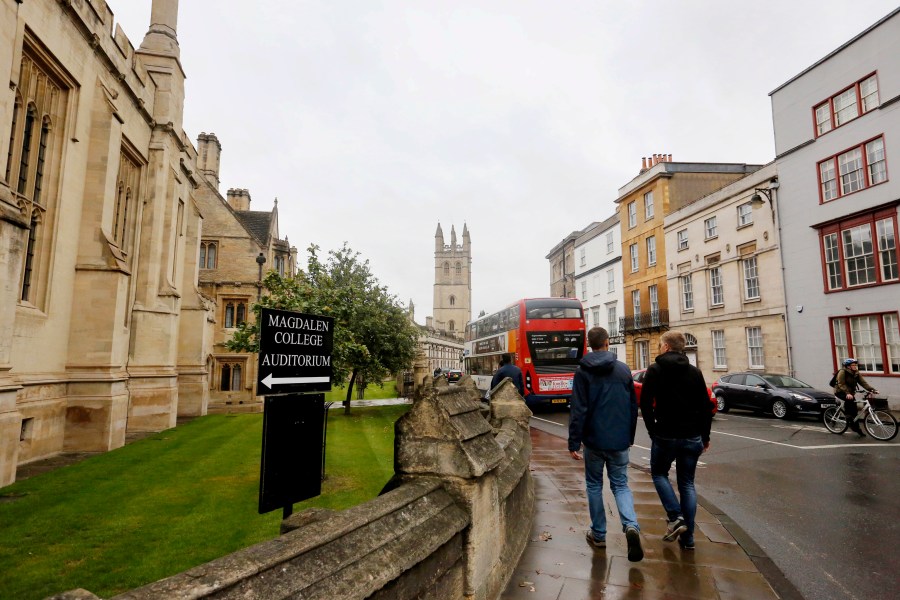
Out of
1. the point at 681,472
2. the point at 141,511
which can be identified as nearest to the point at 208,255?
the point at 141,511

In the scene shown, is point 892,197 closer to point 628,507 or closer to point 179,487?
point 628,507

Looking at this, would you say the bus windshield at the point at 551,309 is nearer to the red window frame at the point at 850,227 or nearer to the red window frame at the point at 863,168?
the red window frame at the point at 850,227

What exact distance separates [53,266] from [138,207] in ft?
17.4

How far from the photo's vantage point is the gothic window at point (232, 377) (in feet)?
84.8

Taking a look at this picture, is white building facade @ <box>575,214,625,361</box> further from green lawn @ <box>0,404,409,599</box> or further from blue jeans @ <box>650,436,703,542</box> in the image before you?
blue jeans @ <box>650,436,703,542</box>

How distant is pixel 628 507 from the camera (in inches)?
171

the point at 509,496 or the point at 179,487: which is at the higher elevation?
the point at 509,496

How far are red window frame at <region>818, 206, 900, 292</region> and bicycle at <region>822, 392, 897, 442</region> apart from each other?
789cm

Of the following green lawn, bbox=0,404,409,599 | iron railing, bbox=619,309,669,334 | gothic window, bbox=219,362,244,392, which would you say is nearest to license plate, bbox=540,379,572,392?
green lawn, bbox=0,404,409,599

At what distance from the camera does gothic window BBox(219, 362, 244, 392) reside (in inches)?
1018

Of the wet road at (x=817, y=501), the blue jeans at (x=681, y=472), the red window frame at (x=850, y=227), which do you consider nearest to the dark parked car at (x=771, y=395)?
the wet road at (x=817, y=501)

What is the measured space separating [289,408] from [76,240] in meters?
11.4

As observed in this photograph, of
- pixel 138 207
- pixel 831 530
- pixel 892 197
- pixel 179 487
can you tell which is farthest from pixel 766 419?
pixel 138 207

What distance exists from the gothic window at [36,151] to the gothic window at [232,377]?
53.4 ft
